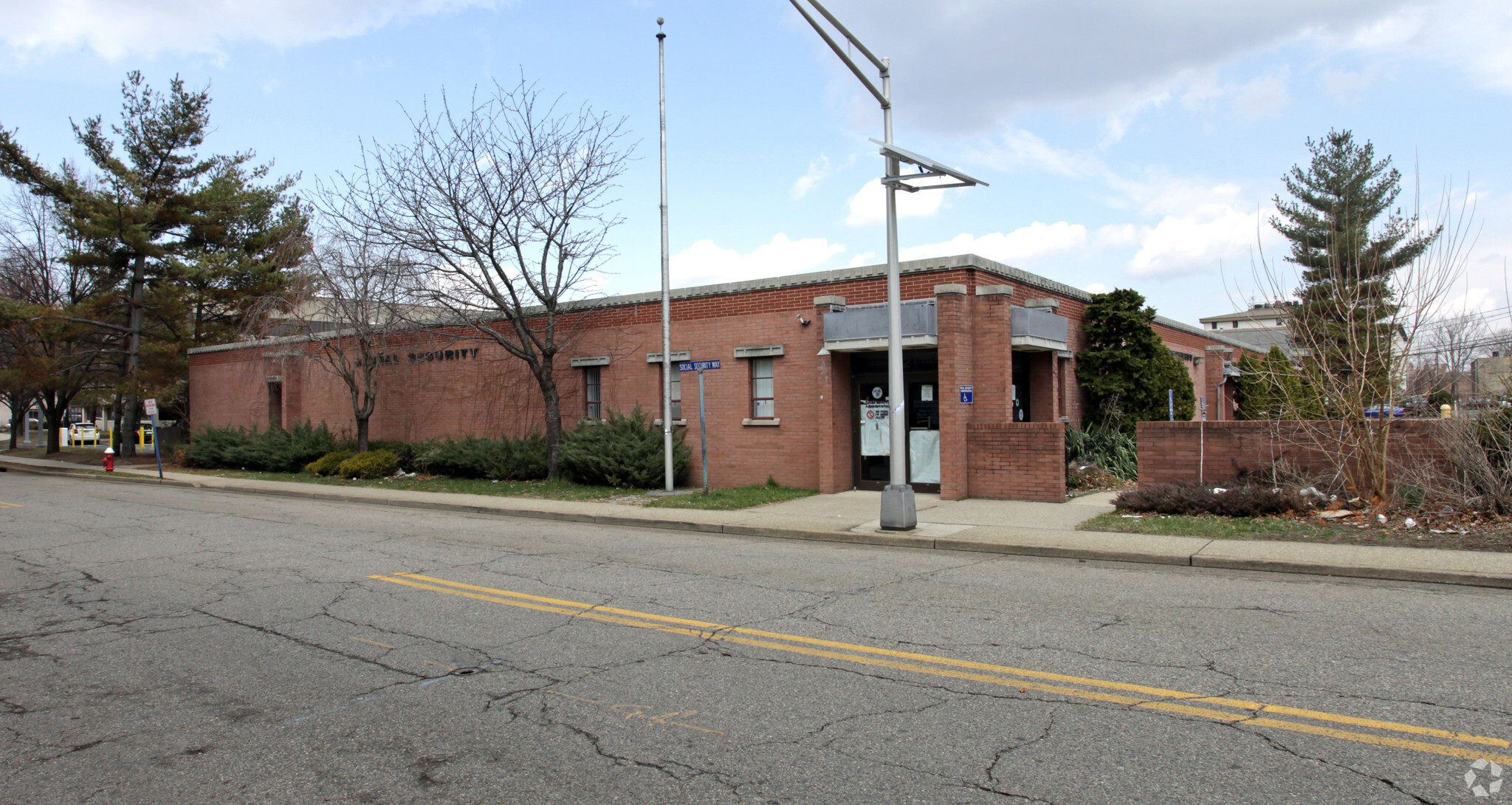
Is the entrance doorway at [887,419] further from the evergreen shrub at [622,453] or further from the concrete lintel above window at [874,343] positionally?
the evergreen shrub at [622,453]

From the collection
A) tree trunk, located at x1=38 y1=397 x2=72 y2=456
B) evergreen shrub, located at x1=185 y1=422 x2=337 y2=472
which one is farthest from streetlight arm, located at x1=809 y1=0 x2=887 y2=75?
tree trunk, located at x1=38 y1=397 x2=72 y2=456

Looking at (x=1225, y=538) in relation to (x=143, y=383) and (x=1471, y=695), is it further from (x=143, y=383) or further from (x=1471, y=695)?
(x=143, y=383)

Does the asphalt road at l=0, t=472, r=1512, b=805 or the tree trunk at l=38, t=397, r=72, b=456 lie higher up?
the tree trunk at l=38, t=397, r=72, b=456

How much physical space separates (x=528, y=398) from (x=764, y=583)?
16.0m

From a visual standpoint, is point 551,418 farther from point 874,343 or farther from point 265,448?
point 265,448

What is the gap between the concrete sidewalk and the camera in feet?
29.9

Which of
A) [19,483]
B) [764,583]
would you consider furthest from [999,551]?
[19,483]

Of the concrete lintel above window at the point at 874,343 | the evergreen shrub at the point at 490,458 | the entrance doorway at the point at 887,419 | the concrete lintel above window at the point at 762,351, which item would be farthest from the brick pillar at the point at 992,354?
the evergreen shrub at the point at 490,458

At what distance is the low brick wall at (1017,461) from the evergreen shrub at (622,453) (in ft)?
20.6

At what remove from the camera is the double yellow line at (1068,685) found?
4508 mm

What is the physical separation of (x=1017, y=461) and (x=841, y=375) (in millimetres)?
3928

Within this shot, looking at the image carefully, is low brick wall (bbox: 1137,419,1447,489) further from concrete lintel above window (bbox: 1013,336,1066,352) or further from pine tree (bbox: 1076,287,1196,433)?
pine tree (bbox: 1076,287,1196,433)

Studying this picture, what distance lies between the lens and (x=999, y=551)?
438 inches

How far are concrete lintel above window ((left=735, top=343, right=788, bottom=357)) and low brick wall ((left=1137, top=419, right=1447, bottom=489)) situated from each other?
281 inches
